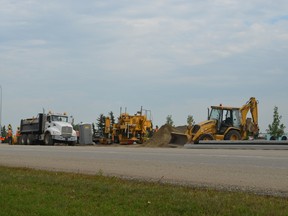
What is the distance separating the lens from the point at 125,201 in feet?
26.9

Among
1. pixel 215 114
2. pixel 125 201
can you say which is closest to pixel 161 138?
pixel 215 114

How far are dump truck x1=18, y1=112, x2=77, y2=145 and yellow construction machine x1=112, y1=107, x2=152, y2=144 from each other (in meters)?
4.84

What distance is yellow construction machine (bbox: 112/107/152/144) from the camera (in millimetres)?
48312

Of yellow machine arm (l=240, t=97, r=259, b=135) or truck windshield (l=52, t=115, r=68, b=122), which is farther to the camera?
truck windshield (l=52, t=115, r=68, b=122)

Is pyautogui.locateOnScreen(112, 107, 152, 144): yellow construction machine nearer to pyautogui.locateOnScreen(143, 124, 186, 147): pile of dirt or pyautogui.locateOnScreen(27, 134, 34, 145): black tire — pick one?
pyautogui.locateOnScreen(143, 124, 186, 147): pile of dirt

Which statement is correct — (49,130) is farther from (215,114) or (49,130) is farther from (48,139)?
(215,114)

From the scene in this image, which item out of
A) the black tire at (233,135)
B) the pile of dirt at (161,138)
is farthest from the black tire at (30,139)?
the black tire at (233,135)

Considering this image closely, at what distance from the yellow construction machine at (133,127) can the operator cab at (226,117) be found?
1168 centimetres

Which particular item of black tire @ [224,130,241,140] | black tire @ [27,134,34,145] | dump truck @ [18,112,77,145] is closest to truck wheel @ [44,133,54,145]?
dump truck @ [18,112,77,145]

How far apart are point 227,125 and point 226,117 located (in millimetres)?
656

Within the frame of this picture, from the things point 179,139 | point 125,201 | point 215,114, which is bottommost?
point 125,201

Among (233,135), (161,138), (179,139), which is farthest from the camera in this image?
(161,138)

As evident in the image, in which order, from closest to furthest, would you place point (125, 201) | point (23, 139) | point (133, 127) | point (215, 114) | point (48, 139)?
point (125, 201)
point (215, 114)
point (48, 139)
point (133, 127)
point (23, 139)

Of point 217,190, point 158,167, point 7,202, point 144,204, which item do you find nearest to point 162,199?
point 144,204
